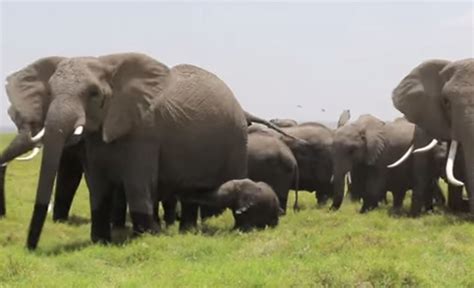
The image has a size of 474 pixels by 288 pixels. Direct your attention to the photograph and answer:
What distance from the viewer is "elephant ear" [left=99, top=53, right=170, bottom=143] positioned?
10.3 m

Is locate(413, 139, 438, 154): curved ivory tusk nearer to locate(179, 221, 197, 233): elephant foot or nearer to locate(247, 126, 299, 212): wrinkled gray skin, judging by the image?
locate(247, 126, 299, 212): wrinkled gray skin

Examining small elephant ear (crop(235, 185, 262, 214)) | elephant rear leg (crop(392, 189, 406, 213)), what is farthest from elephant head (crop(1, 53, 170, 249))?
elephant rear leg (crop(392, 189, 406, 213))

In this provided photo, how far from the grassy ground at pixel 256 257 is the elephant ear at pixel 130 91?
60.6 inches

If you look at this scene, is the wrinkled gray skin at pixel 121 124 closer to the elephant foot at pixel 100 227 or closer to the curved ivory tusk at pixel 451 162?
the elephant foot at pixel 100 227

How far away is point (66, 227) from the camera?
12758mm

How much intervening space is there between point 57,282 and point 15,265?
791 millimetres

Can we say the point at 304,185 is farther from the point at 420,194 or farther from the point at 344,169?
the point at 420,194

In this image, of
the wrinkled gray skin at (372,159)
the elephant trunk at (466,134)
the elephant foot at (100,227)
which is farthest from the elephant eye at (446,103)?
the elephant foot at (100,227)

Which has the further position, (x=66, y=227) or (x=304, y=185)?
(x=304, y=185)

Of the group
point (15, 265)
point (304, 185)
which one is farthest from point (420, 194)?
point (15, 265)

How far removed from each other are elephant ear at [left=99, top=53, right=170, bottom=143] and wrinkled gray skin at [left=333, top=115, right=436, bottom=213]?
21.2 ft

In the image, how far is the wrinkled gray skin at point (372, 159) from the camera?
16.5m

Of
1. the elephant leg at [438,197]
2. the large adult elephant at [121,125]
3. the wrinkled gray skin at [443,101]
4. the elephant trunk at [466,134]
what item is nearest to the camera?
the large adult elephant at [121,125]

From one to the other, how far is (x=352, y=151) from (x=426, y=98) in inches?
140
